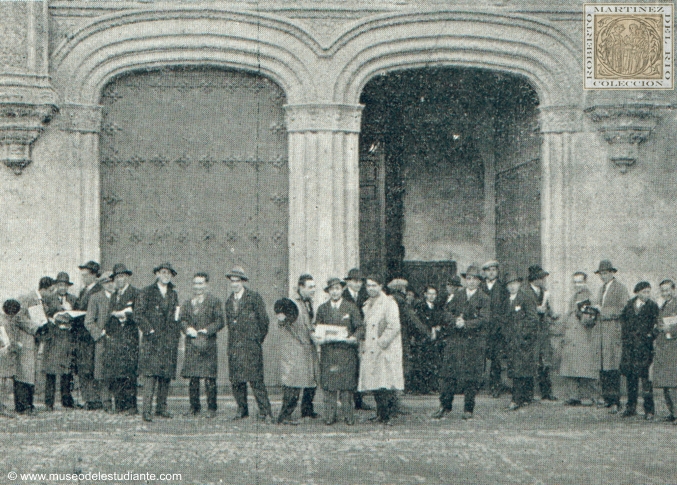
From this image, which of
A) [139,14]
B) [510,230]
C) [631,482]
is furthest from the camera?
[510,230]

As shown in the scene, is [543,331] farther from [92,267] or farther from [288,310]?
[92,267]

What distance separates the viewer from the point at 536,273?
12273 mm

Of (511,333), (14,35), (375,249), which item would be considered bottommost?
(511,333)

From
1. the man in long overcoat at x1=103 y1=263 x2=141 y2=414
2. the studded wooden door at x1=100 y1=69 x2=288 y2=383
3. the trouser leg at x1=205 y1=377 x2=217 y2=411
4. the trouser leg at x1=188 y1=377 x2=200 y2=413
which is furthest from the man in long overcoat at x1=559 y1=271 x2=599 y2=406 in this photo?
the man in long overcoat at x1=103 y1=263 x2=141 y2=414

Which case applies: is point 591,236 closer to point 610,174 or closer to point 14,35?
point 610,174

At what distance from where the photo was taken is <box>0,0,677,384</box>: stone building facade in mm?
12500

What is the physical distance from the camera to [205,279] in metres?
10.9

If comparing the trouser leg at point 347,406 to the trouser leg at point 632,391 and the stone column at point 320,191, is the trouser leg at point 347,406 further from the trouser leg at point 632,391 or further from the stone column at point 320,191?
the trouser leg at point 632,391

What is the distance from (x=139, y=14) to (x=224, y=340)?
13.3 feet

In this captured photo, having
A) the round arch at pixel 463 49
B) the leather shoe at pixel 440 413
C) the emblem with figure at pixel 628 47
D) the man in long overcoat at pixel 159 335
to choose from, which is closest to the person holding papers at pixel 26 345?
the man in long overcoat at pixel 159 335

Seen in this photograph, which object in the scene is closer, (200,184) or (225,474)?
(225,474)

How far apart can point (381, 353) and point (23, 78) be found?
5.29 metres

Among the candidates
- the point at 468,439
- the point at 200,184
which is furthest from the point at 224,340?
the point at 468,439

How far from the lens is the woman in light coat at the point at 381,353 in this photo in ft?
34.3
